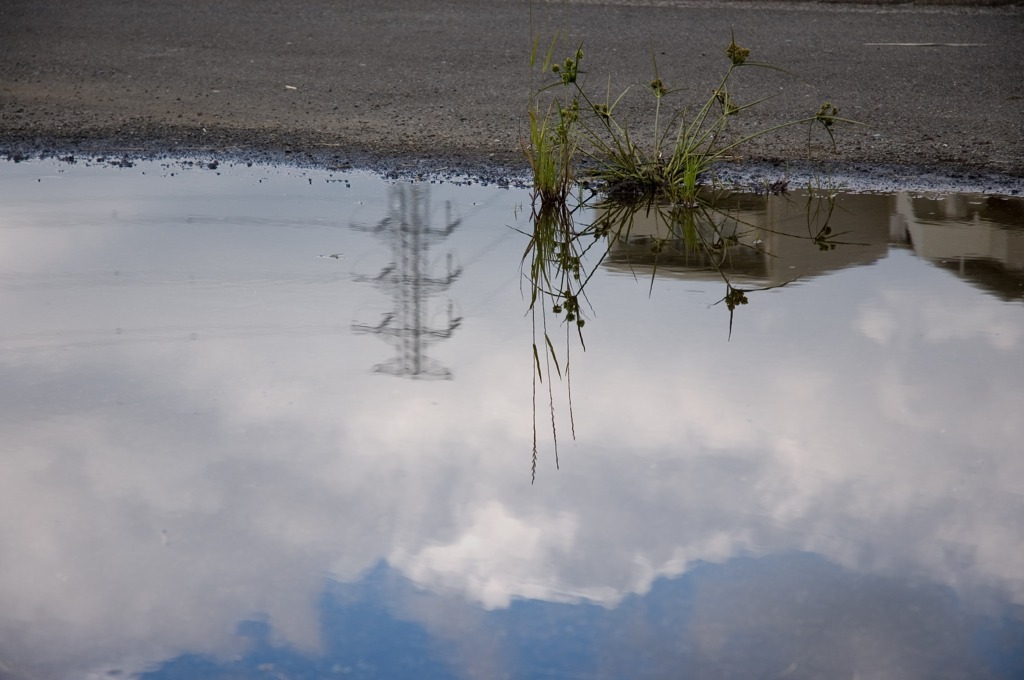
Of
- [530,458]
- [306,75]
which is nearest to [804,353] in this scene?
[530,458]

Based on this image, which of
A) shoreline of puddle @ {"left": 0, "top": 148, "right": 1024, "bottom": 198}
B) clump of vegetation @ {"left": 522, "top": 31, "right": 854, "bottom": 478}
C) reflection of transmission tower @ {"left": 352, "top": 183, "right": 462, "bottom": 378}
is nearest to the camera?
reflection of transmission tower @ {"left": 352, "top": 183, "right": 462, "bottom": 378}

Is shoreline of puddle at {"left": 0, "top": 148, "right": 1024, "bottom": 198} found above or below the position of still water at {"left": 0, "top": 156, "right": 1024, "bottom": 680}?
above

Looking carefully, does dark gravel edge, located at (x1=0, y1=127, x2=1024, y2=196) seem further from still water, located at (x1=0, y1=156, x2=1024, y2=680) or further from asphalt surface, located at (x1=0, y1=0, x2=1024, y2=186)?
still water, located at (x1=0, y1=156, x2=1024, y2=680)

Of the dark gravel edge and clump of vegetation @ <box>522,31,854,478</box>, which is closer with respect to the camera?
clump of vegetation @ <box>522,31,854,478</box>

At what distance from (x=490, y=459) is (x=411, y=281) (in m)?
1.40

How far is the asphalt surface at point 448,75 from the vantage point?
589cm

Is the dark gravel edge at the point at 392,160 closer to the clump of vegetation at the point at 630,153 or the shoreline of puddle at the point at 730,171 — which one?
the shoreline of puddle at the point at 730,171

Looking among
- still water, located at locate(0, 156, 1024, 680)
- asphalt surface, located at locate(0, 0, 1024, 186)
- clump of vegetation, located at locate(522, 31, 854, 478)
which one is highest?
asphalt surface, located at locate(0, 0, 1024, 186)

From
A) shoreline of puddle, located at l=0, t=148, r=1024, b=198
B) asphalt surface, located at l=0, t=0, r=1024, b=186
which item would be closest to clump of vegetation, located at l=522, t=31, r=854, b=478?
shoreline of puddle, located at l=0, t=148, r=1024, b=198

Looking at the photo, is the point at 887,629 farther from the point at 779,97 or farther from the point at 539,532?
the point at 779,97

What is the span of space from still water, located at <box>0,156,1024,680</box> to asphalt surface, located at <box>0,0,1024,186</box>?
52.7 inches

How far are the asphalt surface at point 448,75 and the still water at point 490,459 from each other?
4.39 feet

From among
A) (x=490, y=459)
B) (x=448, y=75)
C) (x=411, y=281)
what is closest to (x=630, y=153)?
(x=411, y=281)

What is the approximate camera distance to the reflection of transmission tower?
11.1 ft
